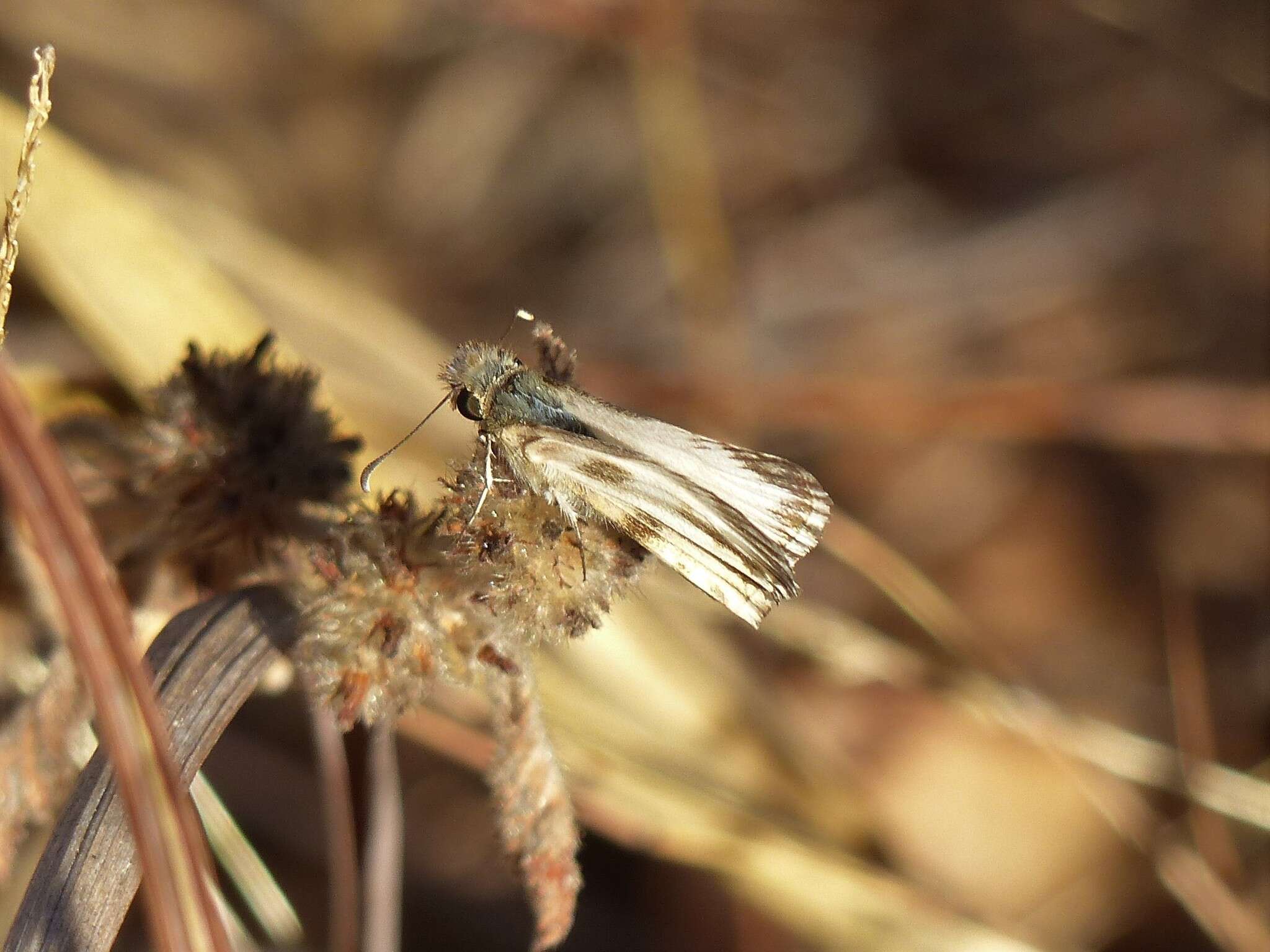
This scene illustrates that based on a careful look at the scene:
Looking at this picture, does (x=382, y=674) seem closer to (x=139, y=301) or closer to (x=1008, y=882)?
(x=139, y=301)

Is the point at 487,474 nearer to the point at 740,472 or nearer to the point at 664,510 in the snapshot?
the point at 664,510

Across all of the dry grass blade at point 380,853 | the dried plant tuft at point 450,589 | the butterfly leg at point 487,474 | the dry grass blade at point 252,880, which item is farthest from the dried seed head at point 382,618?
the dry grass blade at point 252,880

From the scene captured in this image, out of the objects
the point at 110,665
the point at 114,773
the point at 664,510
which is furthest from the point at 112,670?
the point at 664,510

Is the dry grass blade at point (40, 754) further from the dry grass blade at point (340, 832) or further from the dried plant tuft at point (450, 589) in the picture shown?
the dried plant tuft at point (450, 589)

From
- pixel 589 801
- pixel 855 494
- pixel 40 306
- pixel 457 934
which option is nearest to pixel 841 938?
pixel 589 801

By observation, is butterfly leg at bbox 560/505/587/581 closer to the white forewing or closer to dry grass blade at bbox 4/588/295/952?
the white forewing
